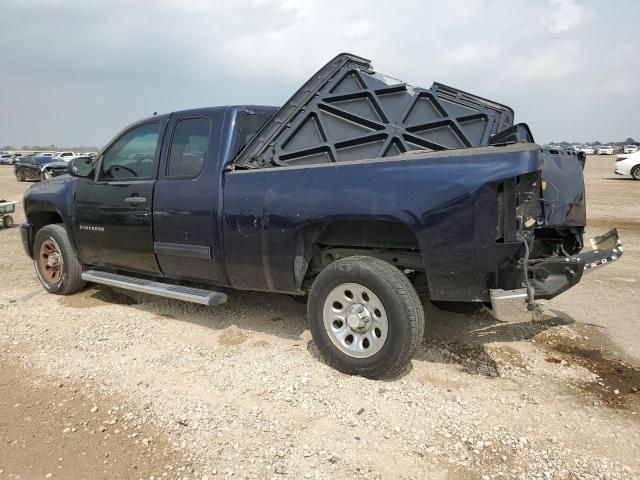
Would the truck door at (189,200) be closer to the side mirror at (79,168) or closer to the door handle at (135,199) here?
the door handle at (135,199)

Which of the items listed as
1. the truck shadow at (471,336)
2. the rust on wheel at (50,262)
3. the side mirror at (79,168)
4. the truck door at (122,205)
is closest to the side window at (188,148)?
the truck door at (122,205)

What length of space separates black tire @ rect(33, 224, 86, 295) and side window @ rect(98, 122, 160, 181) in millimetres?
1007

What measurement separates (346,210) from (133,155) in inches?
103

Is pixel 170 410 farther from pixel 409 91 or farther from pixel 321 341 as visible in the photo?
Result: pixel 409 91

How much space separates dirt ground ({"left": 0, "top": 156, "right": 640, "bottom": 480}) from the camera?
274 centimetres

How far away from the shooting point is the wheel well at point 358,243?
366 cm

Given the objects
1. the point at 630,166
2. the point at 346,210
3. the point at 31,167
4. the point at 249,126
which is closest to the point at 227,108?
the point at 249,126

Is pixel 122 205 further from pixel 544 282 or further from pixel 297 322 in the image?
pixel 544 282

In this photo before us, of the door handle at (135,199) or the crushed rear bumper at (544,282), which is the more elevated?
the door handle at (135,199)

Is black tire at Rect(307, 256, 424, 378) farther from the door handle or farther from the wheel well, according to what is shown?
the door handle

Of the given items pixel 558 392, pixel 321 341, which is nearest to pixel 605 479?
pixel 558 392

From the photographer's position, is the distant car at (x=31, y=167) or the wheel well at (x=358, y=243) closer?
the wheel well at (x=358, y=243)

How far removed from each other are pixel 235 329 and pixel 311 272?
1.02m

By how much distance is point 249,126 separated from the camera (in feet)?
15.1
